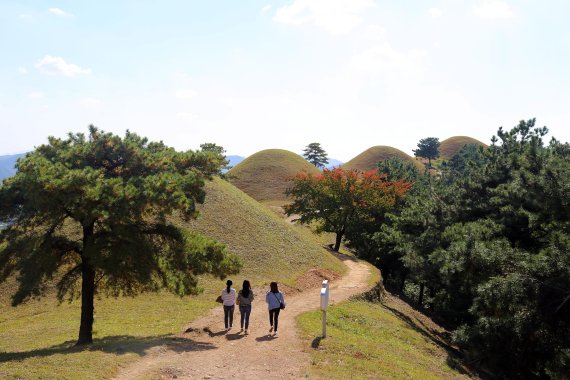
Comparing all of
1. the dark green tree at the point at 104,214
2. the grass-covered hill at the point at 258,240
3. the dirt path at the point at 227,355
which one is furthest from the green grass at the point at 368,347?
the grass-covered hill at the point at 258,240

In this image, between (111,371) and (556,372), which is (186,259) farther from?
(556,372)

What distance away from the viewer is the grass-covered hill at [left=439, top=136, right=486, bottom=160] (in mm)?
170500

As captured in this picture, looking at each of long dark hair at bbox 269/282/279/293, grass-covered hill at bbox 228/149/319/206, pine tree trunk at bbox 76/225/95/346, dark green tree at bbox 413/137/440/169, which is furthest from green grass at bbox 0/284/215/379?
dark green tree at bbox 413/137/440/169

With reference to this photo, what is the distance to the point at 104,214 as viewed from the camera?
13906mm

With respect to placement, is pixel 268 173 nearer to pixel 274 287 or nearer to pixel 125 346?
pixel 274 287

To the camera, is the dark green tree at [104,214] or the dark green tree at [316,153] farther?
the dark green tree at [316,153]

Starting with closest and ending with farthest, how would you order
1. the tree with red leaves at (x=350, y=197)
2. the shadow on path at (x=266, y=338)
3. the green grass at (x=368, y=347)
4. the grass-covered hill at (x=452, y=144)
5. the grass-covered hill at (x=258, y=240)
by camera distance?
1. the green grass at (x=368, y=347)
2. the shadow on path at (x=266, y=338)
3. the grass-covered hill at (x=258, y=240)
4. the tree with red leaves at (x=350, y=197)
5. the grass-covered hill at (x=452, y=144)

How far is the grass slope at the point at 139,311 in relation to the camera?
42.4 feet

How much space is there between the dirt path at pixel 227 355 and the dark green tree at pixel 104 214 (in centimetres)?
215

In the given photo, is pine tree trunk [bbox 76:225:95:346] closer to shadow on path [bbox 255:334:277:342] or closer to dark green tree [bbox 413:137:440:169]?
shadow on path [bbox 255:334:277:342]

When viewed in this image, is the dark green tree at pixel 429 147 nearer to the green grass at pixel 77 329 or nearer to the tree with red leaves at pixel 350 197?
the tree with red leaves at pixel 350 197

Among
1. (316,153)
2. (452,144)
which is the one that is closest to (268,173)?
(316,153)

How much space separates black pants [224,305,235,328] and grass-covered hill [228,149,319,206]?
63878mm

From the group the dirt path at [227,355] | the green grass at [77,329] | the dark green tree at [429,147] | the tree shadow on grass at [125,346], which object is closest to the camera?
the green grass at [77,329]
